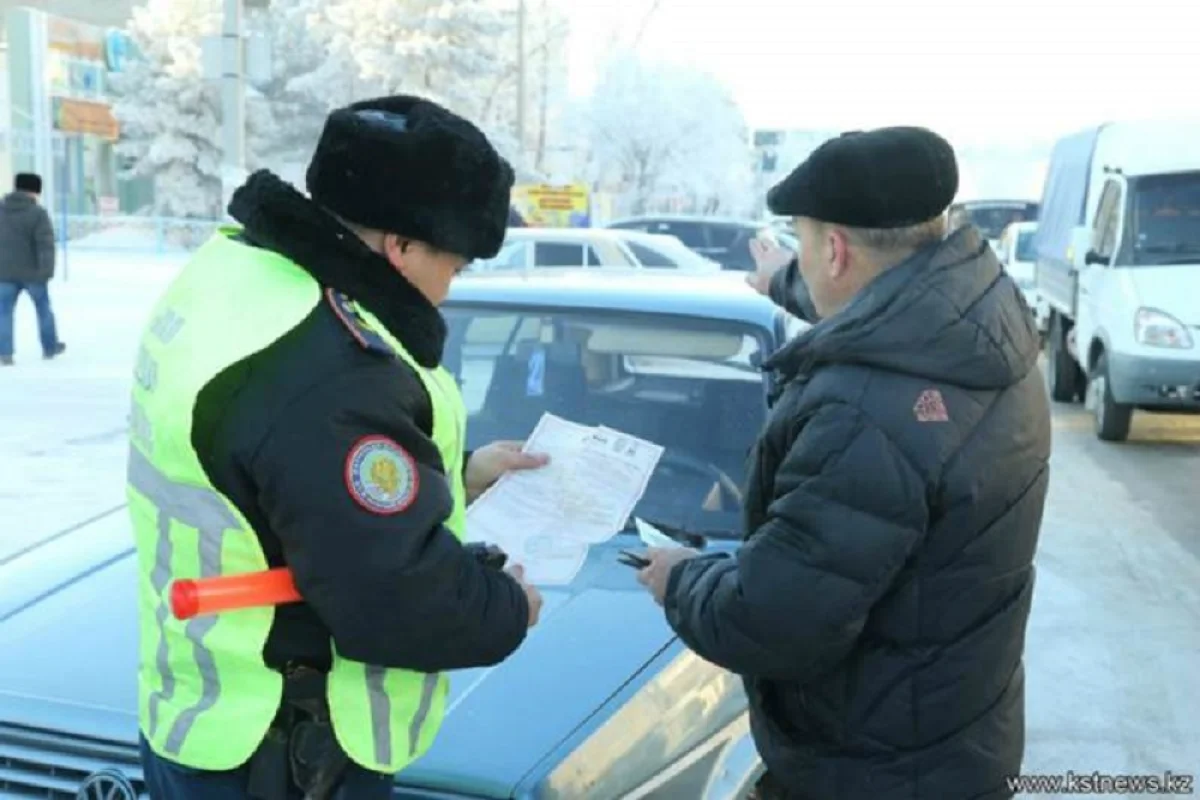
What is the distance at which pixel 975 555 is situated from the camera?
1947mm

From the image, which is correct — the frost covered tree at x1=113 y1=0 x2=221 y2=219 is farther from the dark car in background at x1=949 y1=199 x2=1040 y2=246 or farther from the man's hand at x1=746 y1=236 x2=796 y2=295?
the man's hand at x1=746 y1=236 x2=796 y2=295

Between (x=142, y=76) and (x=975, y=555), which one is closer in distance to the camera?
(x=975, y=555)

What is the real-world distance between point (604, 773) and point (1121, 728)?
3.14 metres

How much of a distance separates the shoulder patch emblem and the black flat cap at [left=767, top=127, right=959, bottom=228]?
0.68 m

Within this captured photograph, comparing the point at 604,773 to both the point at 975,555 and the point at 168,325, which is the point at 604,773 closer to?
the point at 975,555

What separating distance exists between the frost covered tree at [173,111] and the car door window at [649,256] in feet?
99.1

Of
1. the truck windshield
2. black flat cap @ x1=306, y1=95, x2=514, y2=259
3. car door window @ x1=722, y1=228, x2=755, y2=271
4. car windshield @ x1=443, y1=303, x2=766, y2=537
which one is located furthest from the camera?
car door window @ x1=722, y1=228, x2=755, y2=271

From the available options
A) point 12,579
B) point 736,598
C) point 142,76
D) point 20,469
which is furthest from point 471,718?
point 142,76

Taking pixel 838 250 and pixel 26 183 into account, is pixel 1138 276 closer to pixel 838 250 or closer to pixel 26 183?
pixel 838 250

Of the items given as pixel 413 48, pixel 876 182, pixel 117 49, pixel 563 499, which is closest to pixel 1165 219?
pixel 563 499

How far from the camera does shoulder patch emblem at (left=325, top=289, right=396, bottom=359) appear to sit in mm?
1710

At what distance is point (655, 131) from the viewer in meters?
54.1

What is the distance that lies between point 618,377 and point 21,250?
10610 millimetres

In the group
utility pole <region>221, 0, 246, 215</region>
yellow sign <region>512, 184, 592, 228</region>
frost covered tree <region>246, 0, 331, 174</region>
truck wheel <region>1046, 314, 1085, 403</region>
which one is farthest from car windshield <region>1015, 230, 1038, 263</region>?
frost covered tree <region>246, 0, 331, 174</region>
